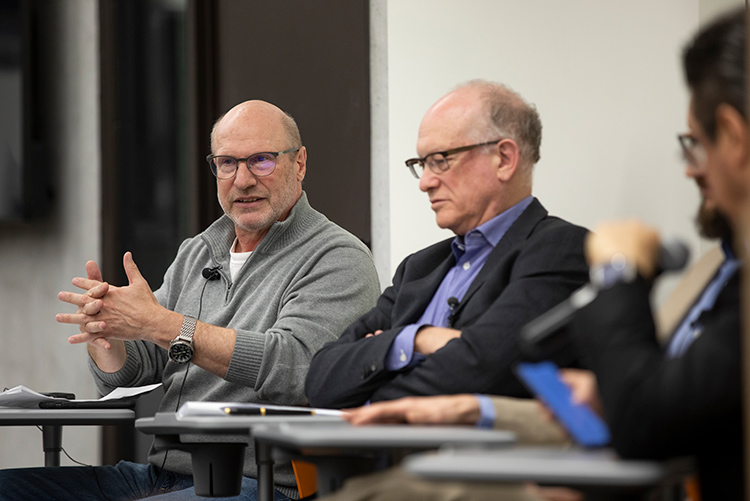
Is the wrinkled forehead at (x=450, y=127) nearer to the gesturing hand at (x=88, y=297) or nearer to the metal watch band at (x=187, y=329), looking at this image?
the metal watch band at (x=187, y=329)

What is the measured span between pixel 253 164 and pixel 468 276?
940mm

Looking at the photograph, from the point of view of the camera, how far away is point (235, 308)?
253 centimetres

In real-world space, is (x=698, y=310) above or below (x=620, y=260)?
below

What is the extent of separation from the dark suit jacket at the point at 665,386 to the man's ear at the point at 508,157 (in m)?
1.07

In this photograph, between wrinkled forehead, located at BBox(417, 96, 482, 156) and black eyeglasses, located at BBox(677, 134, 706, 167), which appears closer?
black eyeglasses, located at BBox(677, 134, 706, 167)

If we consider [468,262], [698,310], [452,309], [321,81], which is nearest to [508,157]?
[468,262]

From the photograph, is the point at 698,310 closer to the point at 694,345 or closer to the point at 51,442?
the point at 694,345

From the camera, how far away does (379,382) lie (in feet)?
6.28

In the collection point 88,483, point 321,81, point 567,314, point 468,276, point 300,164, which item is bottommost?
point 88,483

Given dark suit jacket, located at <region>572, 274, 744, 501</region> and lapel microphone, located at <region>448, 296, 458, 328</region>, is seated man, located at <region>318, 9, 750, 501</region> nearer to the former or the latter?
dark suit jacket, located at <region>572, 274, 744, 501</region>

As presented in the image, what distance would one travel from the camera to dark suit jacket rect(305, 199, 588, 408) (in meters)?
1.74

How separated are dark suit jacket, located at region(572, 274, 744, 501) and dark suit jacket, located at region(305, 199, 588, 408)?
2.27 feet

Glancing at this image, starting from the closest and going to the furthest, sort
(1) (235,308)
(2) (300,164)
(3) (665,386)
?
(3) (665,386) → (1) (235,308) → (2) (300,164)

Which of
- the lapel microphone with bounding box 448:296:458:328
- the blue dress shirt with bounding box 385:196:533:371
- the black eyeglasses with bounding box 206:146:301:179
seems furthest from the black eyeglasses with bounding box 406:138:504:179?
the black eyeglasses with bounding box 206:146:301:179
